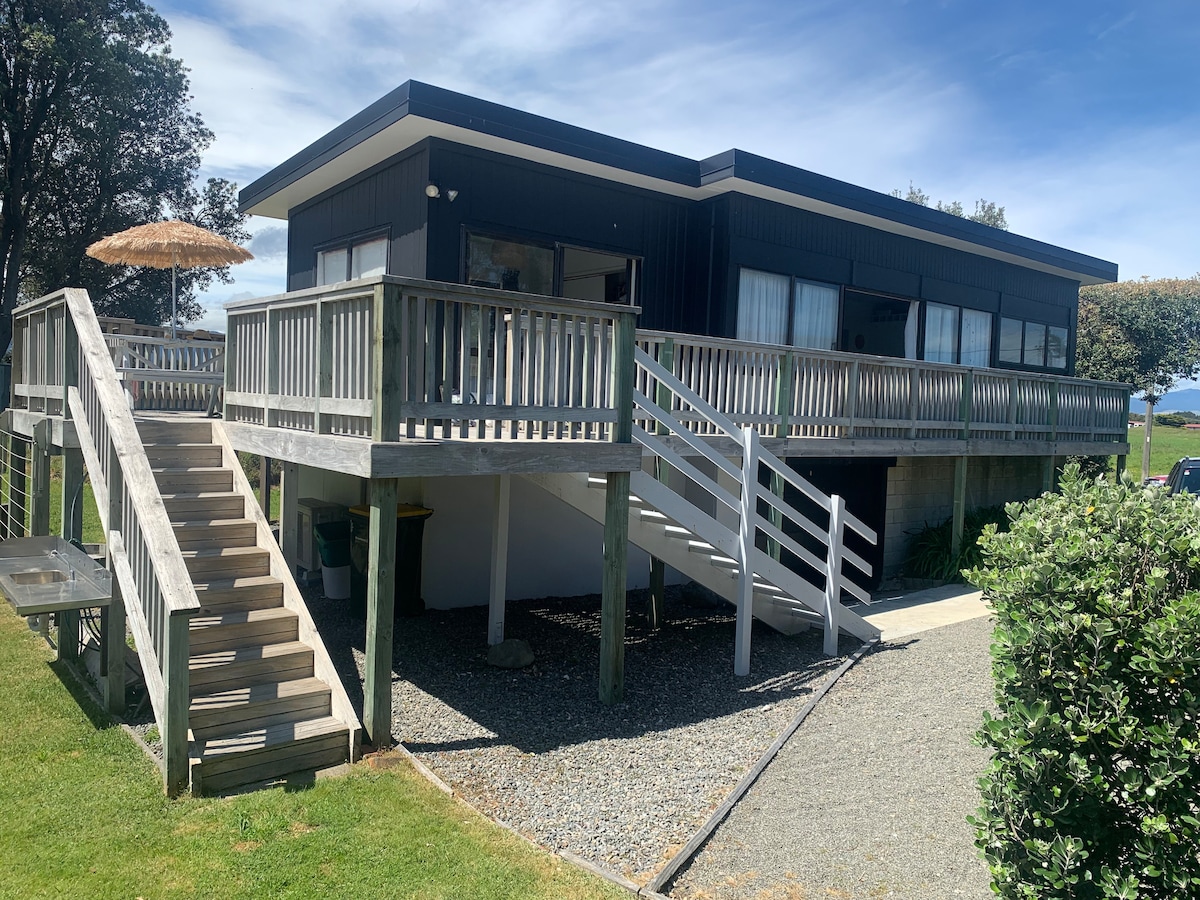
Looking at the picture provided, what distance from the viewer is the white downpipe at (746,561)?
7973 millimetres

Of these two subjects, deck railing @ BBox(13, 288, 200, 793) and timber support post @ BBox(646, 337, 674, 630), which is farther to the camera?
timber support post @ BBox(646, 337, 674, 630)

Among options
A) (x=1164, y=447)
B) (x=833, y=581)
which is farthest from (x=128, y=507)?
(x=1164, y=447)

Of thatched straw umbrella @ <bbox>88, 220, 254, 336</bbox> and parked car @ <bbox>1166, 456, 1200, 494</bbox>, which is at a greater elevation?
thatched straw umbrella @ <bbox>88, 220, 254, 336</bbox>

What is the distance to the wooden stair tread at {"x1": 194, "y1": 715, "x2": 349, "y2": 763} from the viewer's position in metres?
5.26

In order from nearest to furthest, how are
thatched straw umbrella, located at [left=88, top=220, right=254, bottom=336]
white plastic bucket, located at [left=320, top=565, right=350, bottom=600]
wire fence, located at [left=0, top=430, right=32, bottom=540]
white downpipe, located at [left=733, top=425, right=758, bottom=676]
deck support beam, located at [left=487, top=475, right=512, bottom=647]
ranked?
white downpipe, located at [left=733, top=425, right=758, bottom=676], deck support beam, located at [left=487, top=475, right=512, bottom=647], wire fence, located at [left=0, top=430, right=32, bottom=540], white plastic bucket, located at [left=320, top=565, right=350, bottom=600], thatched straw umbrella, located at [left=88, top=220, right=254, bottom=336]

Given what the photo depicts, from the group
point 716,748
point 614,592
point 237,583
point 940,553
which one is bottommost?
point 716,748

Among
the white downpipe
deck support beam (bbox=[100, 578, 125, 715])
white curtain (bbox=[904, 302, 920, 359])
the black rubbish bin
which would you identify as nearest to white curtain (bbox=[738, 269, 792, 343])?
white curtain (bbox=[904, 302, 920, 359])

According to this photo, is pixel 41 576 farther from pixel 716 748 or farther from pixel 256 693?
pixel 716 748

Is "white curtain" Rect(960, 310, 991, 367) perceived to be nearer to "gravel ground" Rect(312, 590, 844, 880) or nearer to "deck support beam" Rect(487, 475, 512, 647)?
"gravel ground" Rect(312, 590, 844, 880)

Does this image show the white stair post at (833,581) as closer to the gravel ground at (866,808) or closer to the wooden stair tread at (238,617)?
the gravel ground at (866,808)

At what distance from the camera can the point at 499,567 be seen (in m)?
8.89

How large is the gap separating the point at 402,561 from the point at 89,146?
67.7ft

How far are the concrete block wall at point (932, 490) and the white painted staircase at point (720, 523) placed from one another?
157 inches

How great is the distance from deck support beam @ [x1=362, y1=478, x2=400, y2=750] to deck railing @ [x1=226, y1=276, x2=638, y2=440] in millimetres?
452
